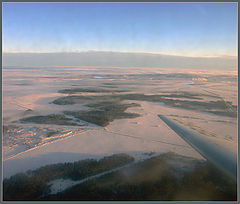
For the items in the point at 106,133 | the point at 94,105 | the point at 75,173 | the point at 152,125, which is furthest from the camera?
the point at 94,105

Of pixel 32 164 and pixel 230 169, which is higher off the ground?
pixel 230 169

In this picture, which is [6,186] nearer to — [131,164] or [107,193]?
[107,193]

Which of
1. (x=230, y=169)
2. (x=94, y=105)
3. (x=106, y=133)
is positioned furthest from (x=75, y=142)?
(x=94, y=105)

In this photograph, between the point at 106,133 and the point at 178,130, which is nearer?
the point at 178,130

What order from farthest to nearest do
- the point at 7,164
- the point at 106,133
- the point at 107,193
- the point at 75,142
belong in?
the point at 106,133 → the point at 75,142 → the point at 7,164 → the point at 107,193

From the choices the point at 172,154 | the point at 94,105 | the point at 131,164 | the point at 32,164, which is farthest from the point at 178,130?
the point at 94,105

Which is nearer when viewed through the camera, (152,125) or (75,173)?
(75,173)

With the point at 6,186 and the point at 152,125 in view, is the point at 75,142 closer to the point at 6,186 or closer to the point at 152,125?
the point at 6,186

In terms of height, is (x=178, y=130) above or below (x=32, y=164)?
above

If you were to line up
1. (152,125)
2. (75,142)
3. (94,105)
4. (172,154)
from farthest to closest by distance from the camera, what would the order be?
(94,105)
(152,125)
(75,142)
(172,154)
